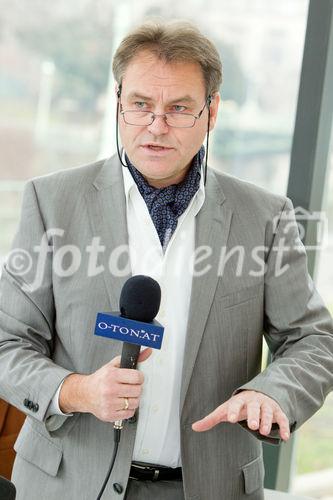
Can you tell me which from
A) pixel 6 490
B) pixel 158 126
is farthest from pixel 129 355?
Answer: pixel 158 126

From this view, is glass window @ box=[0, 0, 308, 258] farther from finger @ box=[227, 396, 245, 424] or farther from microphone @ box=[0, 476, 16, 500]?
microphone @ box=[0, 476, 16, 500]

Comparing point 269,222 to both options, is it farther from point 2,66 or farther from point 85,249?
point 2,66

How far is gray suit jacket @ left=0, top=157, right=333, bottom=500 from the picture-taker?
6.01ft

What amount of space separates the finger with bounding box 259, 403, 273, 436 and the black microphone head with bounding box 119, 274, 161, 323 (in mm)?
330

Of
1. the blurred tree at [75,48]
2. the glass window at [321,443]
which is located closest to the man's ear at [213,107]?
the glass window at [321,443]

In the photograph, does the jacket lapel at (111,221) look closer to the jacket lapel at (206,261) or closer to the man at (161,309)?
the man at (161,309)

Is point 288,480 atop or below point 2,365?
below

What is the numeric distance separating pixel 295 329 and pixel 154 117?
2.05 ft

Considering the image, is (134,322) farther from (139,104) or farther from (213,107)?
(213,107)

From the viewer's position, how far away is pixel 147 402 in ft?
6.13

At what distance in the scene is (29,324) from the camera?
1860 mm

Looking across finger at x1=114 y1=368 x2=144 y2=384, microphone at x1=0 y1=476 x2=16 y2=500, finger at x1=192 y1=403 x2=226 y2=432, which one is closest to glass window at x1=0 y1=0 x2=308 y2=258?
finger at x1=192 y1=403 x2=226 y2=432

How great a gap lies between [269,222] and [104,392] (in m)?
0.70

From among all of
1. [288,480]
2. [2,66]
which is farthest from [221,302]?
[2,66]
